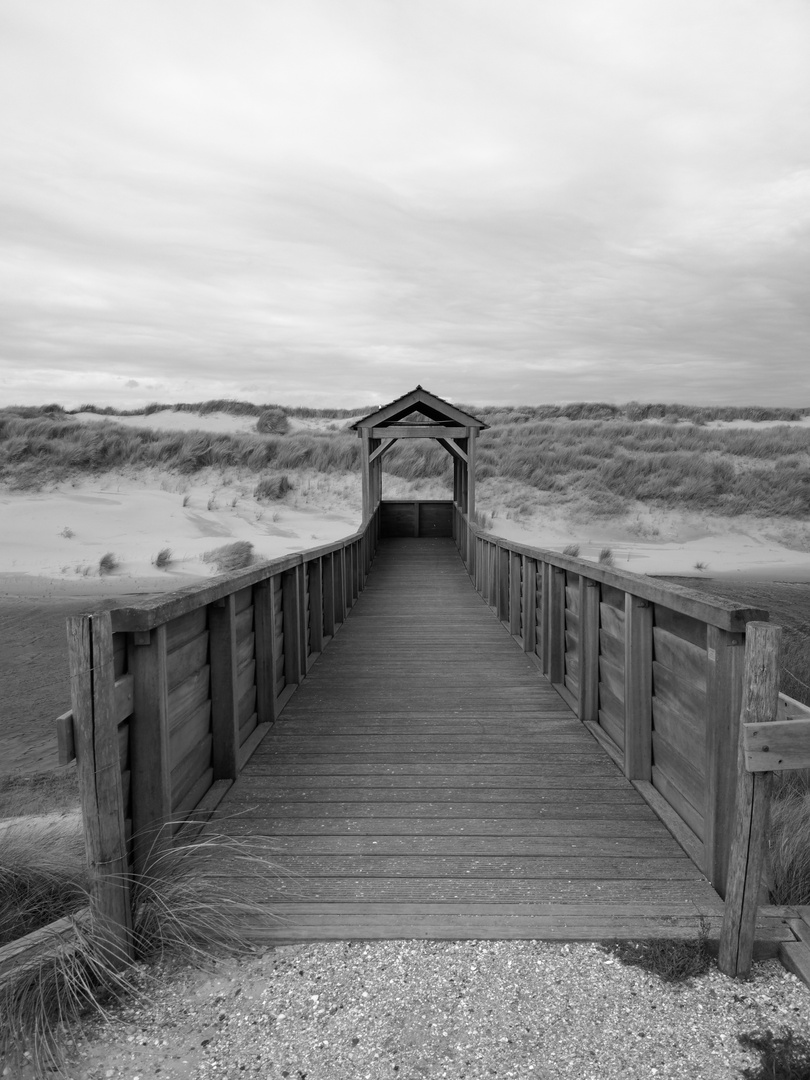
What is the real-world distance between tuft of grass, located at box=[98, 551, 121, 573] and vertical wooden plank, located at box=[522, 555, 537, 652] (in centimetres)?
1176

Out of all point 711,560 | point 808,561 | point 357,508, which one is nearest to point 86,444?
point 357,508

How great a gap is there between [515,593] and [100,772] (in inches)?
235

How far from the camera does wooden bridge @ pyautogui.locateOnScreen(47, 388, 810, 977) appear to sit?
259cm

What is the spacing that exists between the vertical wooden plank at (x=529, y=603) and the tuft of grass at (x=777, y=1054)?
16.1 ft

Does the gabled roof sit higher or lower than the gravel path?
higher

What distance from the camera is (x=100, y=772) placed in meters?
2.59

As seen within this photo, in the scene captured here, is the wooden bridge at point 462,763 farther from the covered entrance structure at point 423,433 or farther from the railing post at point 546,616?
the covered entrance structure at point 423,433

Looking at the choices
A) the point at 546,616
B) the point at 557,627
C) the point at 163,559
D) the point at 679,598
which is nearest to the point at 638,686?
the point at 679,598

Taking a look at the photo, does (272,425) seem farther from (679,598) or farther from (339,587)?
(679,598)

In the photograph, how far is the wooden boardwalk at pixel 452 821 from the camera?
2.89 metres

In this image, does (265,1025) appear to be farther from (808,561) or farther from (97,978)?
(808,561)

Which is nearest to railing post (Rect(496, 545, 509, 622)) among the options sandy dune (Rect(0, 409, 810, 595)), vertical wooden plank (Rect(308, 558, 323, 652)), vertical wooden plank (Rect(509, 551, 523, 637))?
vertical wooden plank (Rect(509, 551, 523, 637))

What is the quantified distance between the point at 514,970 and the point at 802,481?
3056 centimetres

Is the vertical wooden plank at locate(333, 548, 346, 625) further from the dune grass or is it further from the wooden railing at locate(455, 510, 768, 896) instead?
the dune grass
